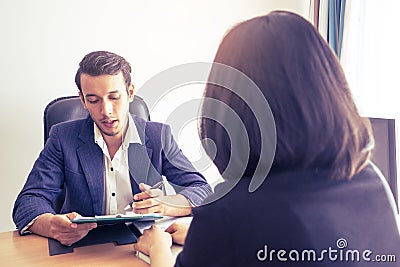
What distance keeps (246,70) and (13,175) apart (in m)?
1.71

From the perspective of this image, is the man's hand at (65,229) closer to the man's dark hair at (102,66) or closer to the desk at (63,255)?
the desk at (63,255)

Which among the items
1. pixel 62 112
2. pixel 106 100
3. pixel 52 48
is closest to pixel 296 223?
pixel 106 100

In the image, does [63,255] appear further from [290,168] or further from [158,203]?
[290,168]

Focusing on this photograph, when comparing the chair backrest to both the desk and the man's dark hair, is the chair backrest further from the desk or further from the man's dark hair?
the desk

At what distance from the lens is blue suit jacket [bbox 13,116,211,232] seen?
5.16ft

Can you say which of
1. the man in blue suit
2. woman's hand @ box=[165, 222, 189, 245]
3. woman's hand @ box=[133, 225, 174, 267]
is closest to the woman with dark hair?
woman's hand @ box=[133, 225, 174, 267]

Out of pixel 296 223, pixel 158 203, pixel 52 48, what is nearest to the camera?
pixel 296 223

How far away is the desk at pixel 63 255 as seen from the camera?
1.20 metres

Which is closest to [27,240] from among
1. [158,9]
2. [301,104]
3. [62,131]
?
[62,131]

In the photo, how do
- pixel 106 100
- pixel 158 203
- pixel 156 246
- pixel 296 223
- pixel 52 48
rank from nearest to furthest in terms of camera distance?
1. pixel 296 223
2. pixel 156 246
3. pixel 158 203
4. pixel 106 100
5. pixel 52 48

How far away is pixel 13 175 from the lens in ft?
7.10

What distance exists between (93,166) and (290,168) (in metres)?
1.05

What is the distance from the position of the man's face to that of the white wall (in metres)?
0.56

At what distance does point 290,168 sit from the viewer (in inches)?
→ 30.2
